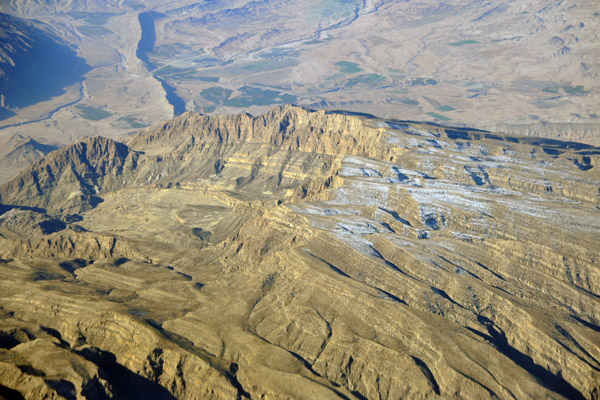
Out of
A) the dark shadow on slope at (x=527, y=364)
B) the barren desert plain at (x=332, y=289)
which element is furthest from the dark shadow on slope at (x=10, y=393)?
the dark shadow on slope at (x=527, y=364)

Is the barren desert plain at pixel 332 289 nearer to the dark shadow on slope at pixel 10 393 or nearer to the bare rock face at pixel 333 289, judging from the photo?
the dark shadow on slope at pixel 10 393

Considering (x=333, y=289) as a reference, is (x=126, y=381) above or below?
below

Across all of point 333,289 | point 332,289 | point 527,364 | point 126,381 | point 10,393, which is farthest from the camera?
point 332,289

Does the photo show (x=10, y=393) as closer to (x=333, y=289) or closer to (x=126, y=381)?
(x=126, y=381)

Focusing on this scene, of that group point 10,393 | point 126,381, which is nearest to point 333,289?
point 126,381

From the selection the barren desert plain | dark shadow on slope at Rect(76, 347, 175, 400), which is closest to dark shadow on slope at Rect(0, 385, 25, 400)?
the barren desert plain

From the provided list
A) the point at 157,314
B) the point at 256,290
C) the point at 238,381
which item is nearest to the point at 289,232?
the point at 256,290

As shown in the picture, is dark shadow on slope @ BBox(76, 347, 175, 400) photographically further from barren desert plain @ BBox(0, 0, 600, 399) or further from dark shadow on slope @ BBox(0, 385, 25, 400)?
dark shadow on slope @ BBox(0, 385, 25, 400)

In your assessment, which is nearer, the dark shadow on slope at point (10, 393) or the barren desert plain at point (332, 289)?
the dark shadow on slope at point (10, 393)
